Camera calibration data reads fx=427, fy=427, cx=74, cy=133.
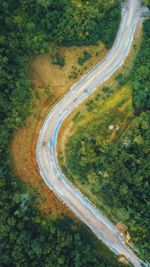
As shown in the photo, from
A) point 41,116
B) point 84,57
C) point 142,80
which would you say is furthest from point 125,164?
point 84,57

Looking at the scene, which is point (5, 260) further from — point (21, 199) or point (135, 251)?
point (135, 251)

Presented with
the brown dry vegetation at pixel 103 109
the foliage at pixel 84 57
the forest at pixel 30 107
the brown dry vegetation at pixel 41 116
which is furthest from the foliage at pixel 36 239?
the foliage at pixel 84 57

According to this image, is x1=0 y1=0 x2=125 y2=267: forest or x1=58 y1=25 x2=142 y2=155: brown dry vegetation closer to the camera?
x1=0 y1=0 x2=125 y2=267: forest

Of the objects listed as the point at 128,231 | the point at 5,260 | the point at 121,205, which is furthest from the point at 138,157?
the point at 5,260

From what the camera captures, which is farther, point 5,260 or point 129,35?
point 129,35

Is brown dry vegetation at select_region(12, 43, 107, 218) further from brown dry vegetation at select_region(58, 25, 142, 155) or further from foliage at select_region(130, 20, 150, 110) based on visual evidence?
foliage at select_region(130, 20, 150, 110)

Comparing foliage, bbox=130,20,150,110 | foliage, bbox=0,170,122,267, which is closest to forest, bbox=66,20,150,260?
foliage, bbox=130,20,150,110

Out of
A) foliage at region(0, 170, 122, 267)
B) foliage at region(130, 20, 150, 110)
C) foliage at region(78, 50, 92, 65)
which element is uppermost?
foliage at region(78, 50, 92, 65)
